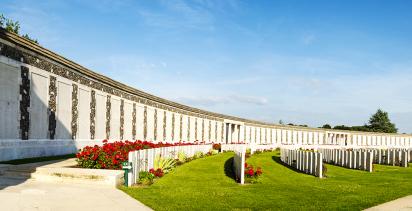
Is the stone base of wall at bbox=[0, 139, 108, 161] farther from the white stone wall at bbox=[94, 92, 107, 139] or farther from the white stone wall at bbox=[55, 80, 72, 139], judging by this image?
the white stone wall at bbox=[94, 92, 107, 139]

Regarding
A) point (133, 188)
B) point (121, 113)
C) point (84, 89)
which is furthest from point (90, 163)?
point (121, 113)

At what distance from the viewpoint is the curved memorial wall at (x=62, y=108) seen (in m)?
19.1

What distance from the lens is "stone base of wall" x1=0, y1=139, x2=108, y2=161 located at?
731 inches

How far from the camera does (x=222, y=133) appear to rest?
62375 millimetres

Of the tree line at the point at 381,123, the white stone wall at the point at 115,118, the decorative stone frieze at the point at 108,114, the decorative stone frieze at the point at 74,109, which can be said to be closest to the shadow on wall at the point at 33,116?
the decorative stone frieze at the point at 74,109

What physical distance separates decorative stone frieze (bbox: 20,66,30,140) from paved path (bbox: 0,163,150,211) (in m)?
7.66

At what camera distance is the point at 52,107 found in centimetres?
2297

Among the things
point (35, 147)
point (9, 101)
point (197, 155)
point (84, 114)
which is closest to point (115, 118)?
point (84, 114)

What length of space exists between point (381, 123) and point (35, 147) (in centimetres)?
11979

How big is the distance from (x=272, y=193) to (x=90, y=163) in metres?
6.52

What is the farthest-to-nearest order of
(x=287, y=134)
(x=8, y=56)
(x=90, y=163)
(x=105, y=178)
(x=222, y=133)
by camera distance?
1. (x=287, y=134)
2. (x=222, y=133)
3. (x=8, y=56)
4. (x=90, y=163)
5. (x=105, y=178)

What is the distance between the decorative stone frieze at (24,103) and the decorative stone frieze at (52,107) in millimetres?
2217

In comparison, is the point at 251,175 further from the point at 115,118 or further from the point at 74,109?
the point at 115,118

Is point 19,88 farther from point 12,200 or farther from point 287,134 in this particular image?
point 287,134
